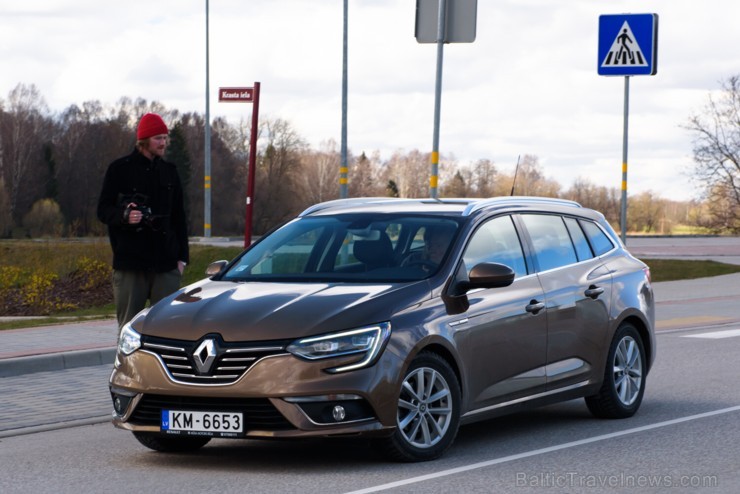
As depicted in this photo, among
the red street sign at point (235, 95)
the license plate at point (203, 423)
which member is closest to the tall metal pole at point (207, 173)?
the red street sign at point (235, 95)

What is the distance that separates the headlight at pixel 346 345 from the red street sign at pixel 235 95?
13157mm

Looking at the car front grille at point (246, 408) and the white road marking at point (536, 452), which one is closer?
the white road marking at point (536, 452)

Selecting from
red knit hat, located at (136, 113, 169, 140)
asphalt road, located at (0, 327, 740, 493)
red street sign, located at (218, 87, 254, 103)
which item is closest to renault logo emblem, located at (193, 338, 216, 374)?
asphalt road, located at (0, 327, 740, 493)

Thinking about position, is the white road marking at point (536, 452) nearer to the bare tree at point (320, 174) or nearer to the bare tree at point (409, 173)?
the bare tree at point (320, 174)

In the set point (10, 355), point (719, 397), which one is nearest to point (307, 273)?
point (719, 397)

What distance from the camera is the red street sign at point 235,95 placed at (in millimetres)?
19875

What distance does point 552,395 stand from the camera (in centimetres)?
Result: 859

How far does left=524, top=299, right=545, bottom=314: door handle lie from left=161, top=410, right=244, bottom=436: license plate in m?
2.13

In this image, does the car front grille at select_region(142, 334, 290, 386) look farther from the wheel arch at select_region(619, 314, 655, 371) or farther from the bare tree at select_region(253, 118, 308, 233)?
the bare tree at select_region(253, 118, 308, 233)

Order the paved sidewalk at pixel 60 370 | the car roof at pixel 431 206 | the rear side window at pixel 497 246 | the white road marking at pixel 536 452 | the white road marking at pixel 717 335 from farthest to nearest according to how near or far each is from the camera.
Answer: the white road marking at pixel 717 335, the paved sidewalk at pixel 60 370, the car roof at pixel 431 206, the rear side window at pixel 497 246, the white road marking at pixel 536 452

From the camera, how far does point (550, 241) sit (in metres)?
9.02

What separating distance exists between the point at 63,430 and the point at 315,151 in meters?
114

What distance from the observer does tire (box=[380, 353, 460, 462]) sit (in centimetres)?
724

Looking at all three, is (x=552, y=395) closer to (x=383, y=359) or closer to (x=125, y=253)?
(x=383, y=359)
